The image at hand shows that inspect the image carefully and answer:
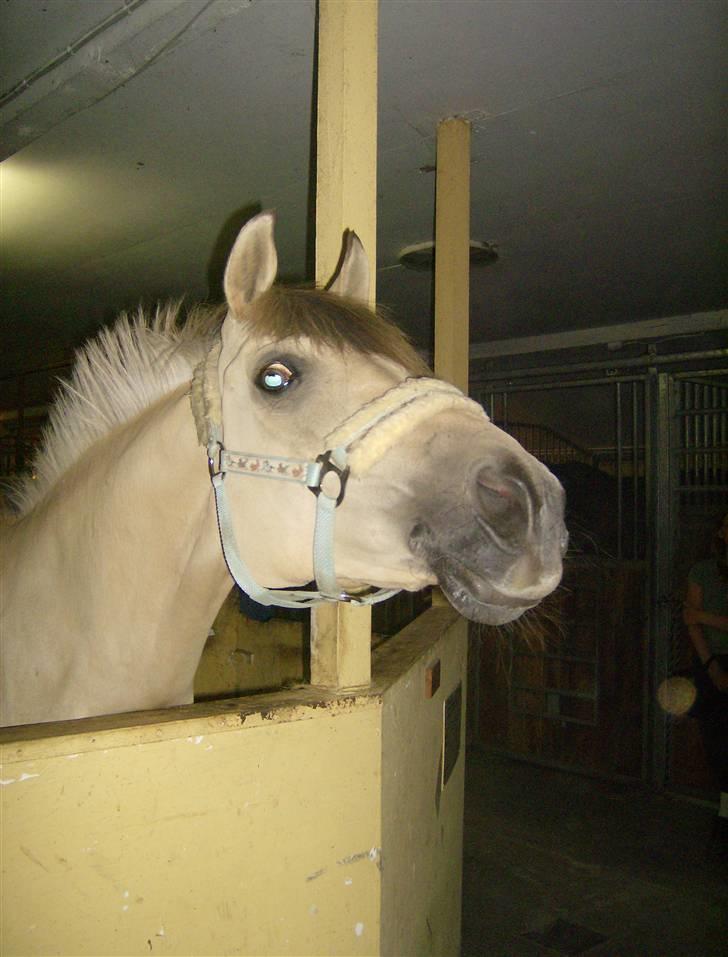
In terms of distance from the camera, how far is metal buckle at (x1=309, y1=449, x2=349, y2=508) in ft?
4.00

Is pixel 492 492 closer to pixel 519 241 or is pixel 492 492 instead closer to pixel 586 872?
pixel 586 872

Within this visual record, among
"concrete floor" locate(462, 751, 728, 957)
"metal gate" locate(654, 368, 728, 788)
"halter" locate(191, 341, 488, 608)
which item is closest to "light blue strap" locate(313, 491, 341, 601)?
"halter" locate(191, 341, 488, 608)

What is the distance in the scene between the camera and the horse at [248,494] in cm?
112

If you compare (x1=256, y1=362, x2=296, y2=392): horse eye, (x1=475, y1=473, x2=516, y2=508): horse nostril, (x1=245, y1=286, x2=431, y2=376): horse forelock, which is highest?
(x1=245, y1=286, x2=431, y2=376): horse forelock

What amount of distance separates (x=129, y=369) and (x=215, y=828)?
1230 mm

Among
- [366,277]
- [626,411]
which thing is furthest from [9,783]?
[626,411]

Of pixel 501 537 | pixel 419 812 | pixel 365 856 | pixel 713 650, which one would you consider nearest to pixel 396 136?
pixel 501 537

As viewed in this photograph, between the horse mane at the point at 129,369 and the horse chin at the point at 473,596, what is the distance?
464 millimetres

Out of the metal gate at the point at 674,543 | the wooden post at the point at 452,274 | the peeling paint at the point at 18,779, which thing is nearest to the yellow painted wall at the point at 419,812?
the peeling paint at the point at 18,779

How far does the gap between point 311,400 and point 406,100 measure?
2193 mm

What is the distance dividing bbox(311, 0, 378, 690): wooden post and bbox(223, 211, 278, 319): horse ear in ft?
0.69

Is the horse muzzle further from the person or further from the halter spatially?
the person

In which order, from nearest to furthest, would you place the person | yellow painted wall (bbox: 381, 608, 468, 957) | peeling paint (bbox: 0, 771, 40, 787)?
1. peeling paint (bbox: 0, 771, 40, 787)
2. yellow painted wall (bbox: 381, 608, 468, 957)
3. the person

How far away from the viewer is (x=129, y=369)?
5.86 feet
